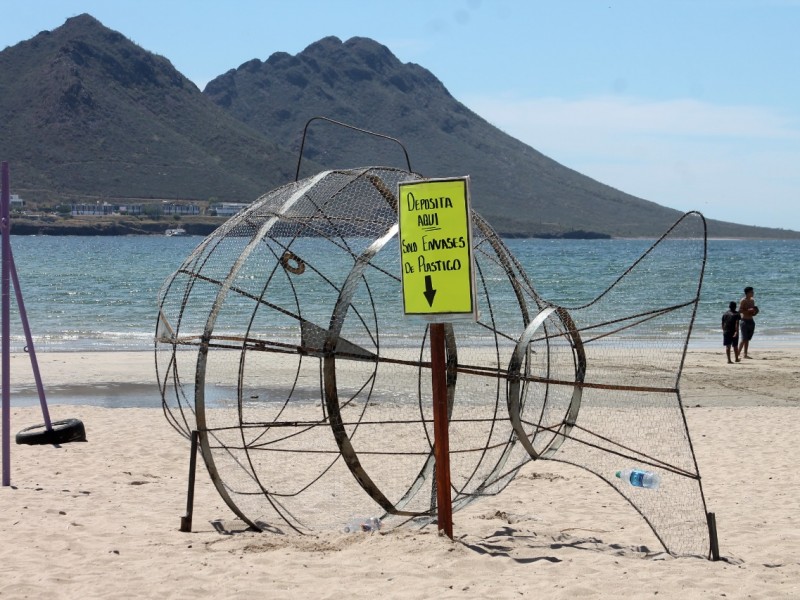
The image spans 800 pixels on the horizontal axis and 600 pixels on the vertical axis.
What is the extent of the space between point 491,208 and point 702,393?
164 m

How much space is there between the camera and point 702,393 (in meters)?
15.7

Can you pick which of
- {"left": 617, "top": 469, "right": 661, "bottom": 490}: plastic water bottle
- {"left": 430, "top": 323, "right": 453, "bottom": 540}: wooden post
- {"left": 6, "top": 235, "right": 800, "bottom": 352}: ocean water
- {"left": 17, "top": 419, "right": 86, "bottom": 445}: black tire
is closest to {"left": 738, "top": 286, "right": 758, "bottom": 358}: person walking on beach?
{"left": 6, "top": 235, "right": 800, "bottom": 352}: ocean water

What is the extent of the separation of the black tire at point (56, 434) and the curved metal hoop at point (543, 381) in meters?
5.28

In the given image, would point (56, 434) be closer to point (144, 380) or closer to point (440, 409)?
point (440, 409)

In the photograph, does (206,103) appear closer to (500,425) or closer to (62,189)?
(62,189)

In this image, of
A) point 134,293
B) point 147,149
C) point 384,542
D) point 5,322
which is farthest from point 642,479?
point 147,149

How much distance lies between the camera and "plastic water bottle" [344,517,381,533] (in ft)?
23.2

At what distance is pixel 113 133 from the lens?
162 metres

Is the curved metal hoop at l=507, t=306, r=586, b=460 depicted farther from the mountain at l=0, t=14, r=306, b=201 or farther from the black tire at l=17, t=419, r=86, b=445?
the mountain at l=0, t=14, r=306, b=201

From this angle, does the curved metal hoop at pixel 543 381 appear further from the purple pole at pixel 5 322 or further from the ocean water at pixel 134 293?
the purple pole at pixel 5 322

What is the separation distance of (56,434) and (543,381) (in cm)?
582

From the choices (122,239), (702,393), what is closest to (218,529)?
(702,393)

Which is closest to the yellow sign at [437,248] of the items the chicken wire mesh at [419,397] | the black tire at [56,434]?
the chicken wire mesh at [419,397]

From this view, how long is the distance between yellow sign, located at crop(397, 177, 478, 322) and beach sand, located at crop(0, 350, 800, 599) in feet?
4.91
